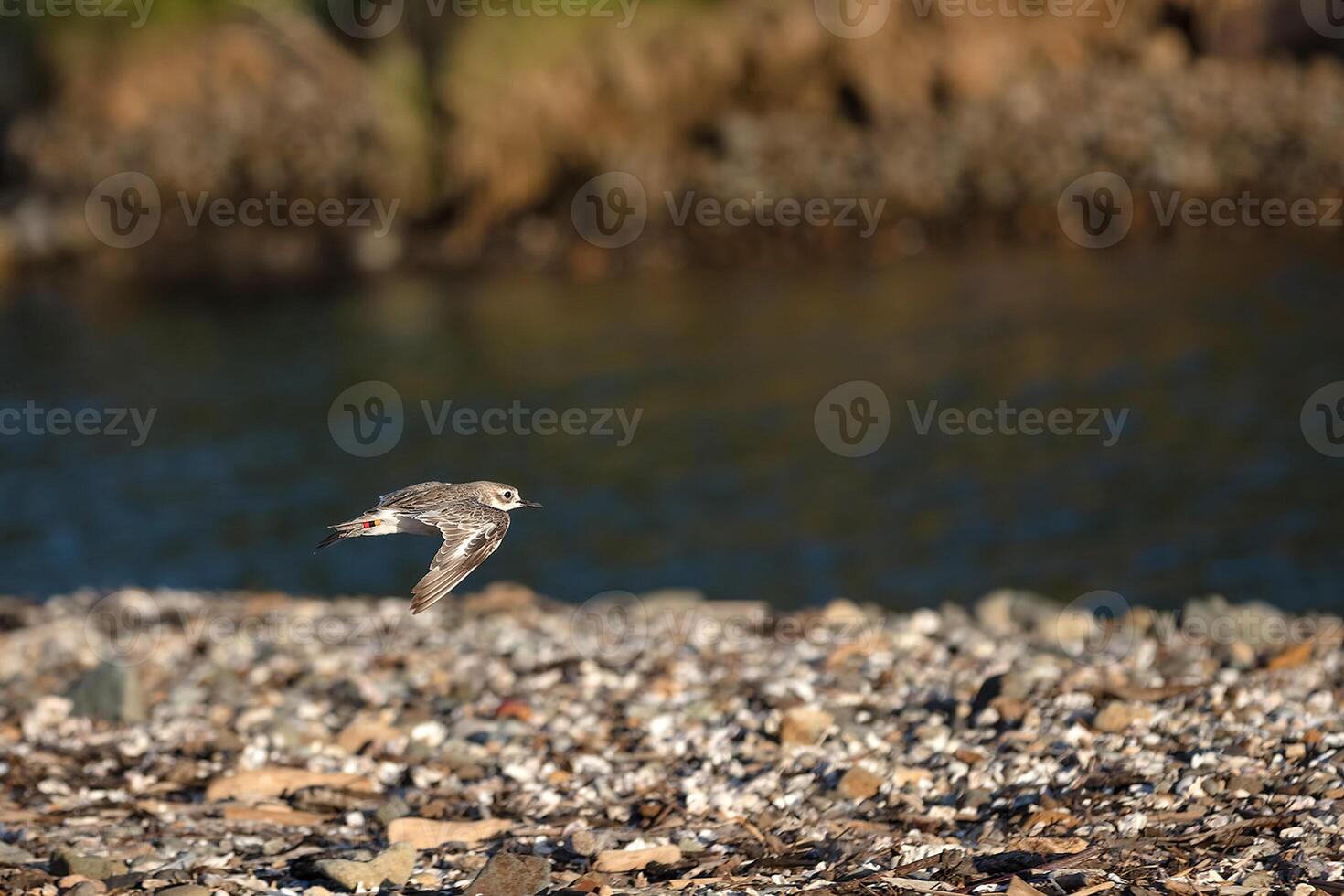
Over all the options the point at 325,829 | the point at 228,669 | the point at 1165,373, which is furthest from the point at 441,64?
the point at 325,829

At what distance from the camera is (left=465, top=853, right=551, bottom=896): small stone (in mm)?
7332

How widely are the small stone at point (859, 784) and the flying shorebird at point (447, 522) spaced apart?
94.6 inches

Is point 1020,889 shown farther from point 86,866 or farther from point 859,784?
point 86,866

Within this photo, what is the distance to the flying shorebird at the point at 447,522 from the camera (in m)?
7.66

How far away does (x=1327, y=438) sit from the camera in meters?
20.2

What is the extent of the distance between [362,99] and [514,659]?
31.2m

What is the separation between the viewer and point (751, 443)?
22203 mm

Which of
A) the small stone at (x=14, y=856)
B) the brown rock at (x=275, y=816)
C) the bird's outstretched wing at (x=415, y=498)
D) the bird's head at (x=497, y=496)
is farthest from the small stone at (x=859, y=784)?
the small stone at (x=14, y=856)

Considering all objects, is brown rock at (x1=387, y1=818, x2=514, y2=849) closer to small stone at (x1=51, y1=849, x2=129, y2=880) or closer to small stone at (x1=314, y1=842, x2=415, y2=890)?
small stone at (x1=314, y1=842, x2=415, y2=890)

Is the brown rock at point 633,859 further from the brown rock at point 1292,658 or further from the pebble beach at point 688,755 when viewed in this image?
the brown rock at point 1292,658

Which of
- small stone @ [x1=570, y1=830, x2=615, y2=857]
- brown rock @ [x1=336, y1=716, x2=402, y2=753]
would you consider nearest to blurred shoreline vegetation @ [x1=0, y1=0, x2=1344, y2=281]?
brown rock @ [x1=336, y1=716, x2=402, y2=753]

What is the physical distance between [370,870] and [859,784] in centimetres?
275

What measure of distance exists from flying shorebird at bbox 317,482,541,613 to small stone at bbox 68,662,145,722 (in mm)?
3385

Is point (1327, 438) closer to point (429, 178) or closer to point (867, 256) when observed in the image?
point (867, 256)
